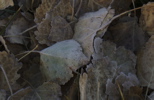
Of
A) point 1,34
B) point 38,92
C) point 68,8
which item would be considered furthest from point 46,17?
point 38,92

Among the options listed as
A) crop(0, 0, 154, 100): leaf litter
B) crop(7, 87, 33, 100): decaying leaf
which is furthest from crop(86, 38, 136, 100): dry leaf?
crop(7, 87, 33, 100): decaying leaf

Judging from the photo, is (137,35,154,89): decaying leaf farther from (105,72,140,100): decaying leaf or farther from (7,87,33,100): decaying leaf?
(7,87,33,100): decaying leaf

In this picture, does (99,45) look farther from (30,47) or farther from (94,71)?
(30,47)

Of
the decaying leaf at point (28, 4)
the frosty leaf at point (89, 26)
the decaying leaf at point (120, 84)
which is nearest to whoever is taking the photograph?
the decaying leaf at point (120, 84)

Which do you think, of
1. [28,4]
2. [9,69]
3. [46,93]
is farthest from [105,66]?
[28,4]

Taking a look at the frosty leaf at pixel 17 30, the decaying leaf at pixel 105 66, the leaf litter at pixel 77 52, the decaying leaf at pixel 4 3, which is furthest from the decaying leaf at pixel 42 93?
the decaying leaf at pixel 4 3

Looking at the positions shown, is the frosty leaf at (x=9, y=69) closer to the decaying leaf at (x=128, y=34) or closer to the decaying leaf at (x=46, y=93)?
the decaying leaf at (x=46, y=93)
